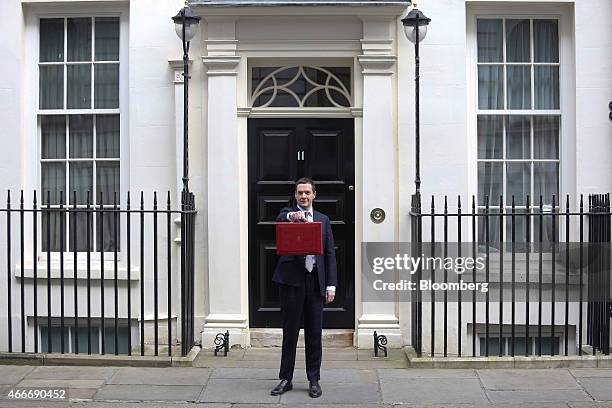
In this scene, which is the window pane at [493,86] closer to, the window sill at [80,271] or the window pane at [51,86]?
the window sill at [80,271]

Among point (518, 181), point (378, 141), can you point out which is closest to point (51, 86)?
point (378, 141)

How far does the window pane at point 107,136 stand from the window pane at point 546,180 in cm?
464

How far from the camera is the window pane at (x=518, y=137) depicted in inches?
384

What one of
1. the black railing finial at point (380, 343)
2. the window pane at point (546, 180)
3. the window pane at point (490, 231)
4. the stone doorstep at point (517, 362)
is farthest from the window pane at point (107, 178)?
the window pane at point (546, 180)

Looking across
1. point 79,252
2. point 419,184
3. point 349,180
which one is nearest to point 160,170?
point 79,252

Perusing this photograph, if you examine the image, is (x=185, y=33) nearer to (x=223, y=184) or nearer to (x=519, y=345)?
(x=223, y=184)

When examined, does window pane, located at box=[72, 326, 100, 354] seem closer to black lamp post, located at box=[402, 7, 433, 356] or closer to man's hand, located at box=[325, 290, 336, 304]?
man's hand, located at box=[325, 290, 336, 304]

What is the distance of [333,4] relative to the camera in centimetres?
915

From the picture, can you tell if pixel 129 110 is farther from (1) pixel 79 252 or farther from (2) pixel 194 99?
(1) pixel 79 252

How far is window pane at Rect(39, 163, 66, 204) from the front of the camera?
9953mm

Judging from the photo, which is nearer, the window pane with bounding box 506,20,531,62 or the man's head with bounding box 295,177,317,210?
the man's head with bounding box 295,177,317,210

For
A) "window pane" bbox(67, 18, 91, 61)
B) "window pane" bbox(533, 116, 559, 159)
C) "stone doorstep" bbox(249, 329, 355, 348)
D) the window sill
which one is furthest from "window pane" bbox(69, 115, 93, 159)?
"window pane" bbox(533, 116, 559, 159)

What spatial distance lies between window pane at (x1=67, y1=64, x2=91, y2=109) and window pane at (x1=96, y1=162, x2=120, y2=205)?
2.27 ft

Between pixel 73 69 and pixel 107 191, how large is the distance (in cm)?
142
